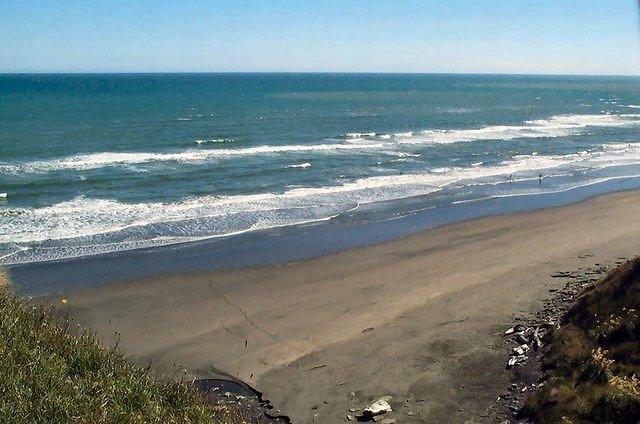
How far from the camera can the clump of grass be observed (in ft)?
21.3

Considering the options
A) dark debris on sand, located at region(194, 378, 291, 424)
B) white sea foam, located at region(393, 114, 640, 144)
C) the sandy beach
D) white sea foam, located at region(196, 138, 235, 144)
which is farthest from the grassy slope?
white sea foam, located at region(393, 114, 640, 144)

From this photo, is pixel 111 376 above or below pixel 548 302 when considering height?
above

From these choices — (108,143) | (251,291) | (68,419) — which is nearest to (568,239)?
(251,291)

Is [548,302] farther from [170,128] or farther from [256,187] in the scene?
[170,128]

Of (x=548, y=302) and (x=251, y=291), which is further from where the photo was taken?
(x=251, y=291)

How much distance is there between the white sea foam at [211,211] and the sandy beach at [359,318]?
4.91 m

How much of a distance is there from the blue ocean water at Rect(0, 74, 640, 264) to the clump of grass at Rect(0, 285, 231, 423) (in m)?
12.4

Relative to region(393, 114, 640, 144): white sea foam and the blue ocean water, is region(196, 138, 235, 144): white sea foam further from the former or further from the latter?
region(393, 114, 640, 144): white sea foam

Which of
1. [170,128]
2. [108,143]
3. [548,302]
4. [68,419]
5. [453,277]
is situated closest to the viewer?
[68,419]

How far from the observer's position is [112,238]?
71.6ft

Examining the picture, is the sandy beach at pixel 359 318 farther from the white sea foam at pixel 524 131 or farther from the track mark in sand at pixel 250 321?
the white sea foam at pixel 524 131

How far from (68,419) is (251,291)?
11302mm

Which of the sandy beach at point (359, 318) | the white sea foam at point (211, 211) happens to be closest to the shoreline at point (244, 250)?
the sandy beach at point (359, 318)

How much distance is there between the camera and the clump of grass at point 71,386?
21.3 ft
